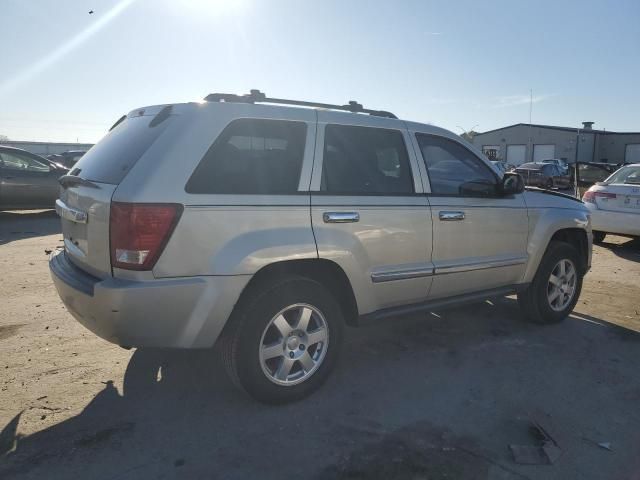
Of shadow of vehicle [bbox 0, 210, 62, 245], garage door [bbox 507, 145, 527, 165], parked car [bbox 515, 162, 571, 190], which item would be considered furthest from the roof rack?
garage door [bbox 507, 145, 527, 165]

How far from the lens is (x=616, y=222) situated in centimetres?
902

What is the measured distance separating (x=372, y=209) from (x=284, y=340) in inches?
42.3

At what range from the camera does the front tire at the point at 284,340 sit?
3125mm

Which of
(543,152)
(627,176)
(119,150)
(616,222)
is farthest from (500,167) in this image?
(543,152)

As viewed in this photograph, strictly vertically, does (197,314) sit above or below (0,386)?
above

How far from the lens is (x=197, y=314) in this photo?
2.93 meters

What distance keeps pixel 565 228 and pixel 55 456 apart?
4672 millimetres

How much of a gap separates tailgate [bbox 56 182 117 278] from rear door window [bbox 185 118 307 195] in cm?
52

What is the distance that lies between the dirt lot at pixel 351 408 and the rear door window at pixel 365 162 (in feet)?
4.59

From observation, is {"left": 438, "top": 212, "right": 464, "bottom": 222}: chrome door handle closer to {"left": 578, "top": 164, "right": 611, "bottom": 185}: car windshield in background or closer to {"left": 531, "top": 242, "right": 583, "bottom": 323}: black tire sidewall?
{"left": 531, "top": 242, "right": 583, "bottom": 323}: black tire sidewall

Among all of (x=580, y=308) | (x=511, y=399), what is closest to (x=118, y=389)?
(x=511, y=399)

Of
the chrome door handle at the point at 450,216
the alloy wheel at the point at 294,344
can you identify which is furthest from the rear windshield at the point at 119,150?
the chrome door handle at the point at 450,216

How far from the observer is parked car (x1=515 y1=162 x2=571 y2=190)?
29.2 meters

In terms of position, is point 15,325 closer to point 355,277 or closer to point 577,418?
point 355,277
